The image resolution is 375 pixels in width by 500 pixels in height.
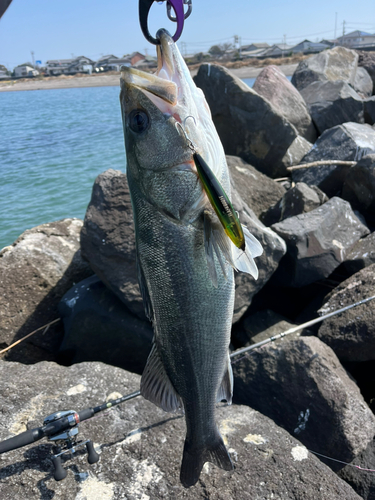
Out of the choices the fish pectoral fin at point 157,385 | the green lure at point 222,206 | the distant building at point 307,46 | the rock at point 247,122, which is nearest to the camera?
the green lure at point 222,206

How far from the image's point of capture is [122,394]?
3287mm

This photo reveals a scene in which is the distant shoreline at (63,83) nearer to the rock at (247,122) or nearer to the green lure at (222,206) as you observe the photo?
the rock at (247,122)

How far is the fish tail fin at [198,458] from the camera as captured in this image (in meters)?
2.15

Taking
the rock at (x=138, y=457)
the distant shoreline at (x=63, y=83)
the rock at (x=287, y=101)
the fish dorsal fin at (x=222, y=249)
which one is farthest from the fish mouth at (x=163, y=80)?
the distant shoreline at (x=63, y=83)

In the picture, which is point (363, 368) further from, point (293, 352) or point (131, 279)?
point (131, 279)

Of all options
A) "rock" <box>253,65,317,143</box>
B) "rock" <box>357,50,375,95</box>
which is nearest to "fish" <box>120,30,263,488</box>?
"rock" <box>253,65,317,143</box>

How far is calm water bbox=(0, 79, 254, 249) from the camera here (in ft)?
37.8

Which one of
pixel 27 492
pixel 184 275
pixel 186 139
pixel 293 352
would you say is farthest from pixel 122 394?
pixel 186 139

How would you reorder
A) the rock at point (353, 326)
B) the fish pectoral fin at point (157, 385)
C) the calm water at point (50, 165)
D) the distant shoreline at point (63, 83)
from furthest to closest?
the distant shoreline at point (63, 83)
the calm water at point (50, 165)
the rock at point (353, 326)
the fish pectoral fin at point (157, 385)

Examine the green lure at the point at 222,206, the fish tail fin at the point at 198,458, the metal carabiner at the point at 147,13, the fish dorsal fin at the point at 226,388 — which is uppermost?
the metal carabiner at the point at 147,13

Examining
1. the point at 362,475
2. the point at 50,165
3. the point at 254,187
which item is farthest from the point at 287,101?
the point at 50,165

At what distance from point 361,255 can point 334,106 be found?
5794mm

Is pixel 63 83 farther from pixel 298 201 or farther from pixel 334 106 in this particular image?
pixel 298 201

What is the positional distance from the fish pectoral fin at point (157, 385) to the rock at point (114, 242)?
2.39 m
